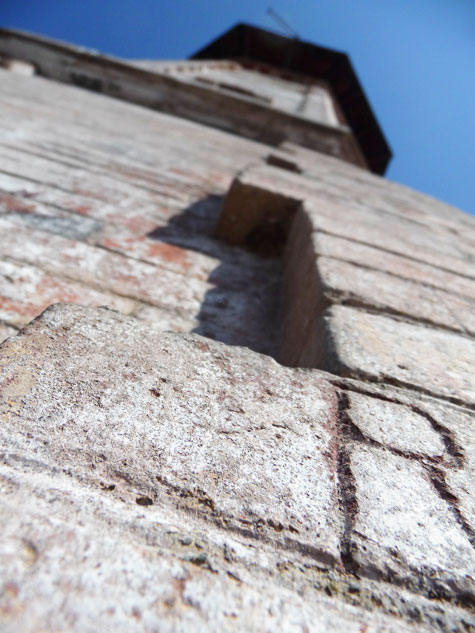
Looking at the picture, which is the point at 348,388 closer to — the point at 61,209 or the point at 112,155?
the point at 61,209

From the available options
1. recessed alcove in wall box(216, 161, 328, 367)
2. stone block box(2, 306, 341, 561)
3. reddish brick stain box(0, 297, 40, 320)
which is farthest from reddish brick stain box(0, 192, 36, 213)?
stone block box(2, 306, 341, 561)

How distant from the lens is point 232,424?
0.67 m

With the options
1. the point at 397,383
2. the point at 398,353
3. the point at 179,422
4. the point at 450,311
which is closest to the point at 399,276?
the point at 450,311

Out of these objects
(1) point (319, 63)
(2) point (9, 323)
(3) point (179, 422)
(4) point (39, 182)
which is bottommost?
(2) point (9, 323)

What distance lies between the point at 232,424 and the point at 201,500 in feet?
0.46

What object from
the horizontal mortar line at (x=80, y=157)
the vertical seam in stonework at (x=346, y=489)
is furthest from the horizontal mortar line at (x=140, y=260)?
the vertical seam in stonework at (x=346, y=489)

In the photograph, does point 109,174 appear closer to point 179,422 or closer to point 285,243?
point 285,243

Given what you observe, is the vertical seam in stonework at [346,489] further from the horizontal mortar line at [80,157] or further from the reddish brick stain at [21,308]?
the horizontal mortar line at [80,157]

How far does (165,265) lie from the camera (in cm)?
154

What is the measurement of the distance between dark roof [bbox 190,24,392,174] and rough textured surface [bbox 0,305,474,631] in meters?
13.1

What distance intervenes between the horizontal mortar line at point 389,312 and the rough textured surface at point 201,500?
1.24 feet

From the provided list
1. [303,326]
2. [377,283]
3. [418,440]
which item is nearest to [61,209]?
[303,326]

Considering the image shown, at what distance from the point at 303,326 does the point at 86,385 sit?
2.28 feet

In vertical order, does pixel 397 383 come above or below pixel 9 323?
above
